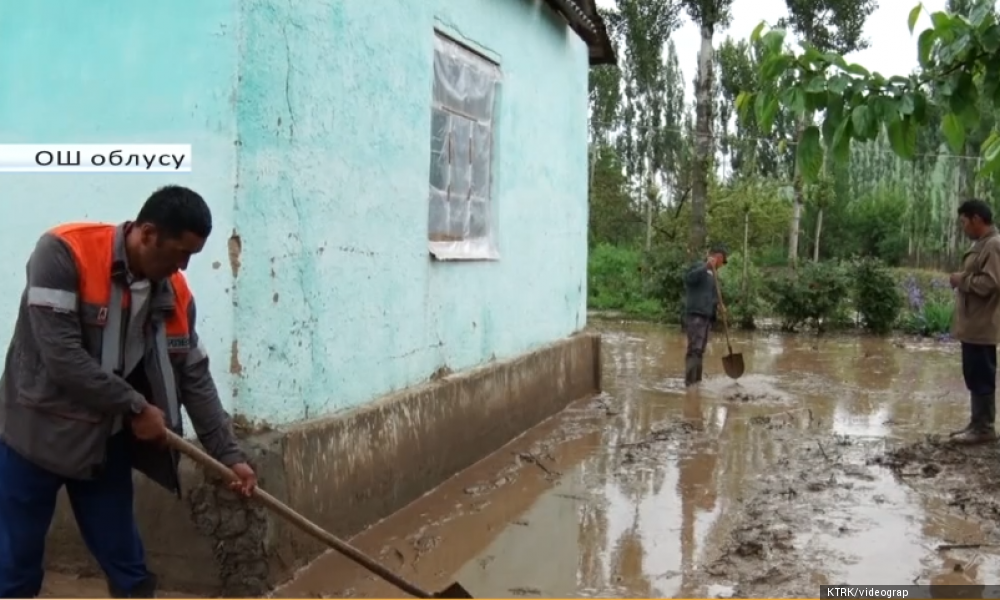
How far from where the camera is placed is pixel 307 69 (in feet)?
15.0

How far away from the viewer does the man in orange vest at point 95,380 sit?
2871mm

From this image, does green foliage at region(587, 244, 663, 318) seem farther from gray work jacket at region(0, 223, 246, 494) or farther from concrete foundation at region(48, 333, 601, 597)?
gray work jacket at region(0, 223, 246, 494)

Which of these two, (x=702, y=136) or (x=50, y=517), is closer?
(x=50, y=517)

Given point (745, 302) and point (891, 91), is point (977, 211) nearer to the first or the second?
point (891, 91)

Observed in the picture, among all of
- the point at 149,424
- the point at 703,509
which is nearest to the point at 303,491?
the point at 149,424

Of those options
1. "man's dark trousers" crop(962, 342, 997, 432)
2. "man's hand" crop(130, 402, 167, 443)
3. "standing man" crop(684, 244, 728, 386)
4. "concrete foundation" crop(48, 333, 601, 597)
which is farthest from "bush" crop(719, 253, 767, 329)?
"man's hand" crop(130, 402, 167, 443)

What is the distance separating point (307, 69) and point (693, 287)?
23.1 ft

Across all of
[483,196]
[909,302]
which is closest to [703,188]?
[909,302]

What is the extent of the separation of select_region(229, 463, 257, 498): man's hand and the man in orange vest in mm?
220

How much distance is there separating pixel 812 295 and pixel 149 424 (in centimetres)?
1610

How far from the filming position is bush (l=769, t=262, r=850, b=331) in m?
17.6

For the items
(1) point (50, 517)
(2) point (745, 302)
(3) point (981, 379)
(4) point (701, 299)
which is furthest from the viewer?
(2) point (745, 302)

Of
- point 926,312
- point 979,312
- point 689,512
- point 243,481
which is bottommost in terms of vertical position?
point 689,512

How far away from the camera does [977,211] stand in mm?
7141
